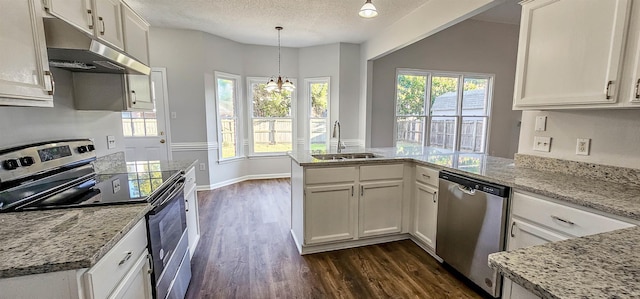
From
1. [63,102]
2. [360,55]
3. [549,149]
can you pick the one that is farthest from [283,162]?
[549,149]

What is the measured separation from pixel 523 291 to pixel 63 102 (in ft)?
8.67

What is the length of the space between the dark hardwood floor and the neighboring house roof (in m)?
3.37

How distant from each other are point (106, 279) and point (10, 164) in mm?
911

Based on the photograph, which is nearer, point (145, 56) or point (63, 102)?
point (63, 102)

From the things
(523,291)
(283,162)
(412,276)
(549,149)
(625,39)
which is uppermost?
(625,39)

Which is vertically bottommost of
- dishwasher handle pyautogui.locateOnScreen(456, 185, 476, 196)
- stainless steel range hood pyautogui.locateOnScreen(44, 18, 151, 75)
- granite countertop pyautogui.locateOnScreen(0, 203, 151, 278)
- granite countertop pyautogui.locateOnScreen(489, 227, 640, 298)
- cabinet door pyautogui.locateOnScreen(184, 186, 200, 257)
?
cabinet door pyautogui.locateOnScreen(184, 186, 200, 257)

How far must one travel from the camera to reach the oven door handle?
1392mm

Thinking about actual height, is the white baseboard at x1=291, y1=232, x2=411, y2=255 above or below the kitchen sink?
below

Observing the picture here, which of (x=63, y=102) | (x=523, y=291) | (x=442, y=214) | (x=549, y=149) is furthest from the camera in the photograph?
(x=442, y=214)

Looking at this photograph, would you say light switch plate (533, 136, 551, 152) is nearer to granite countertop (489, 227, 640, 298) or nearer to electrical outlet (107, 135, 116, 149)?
granite countertop (489, 227, 640, 298)

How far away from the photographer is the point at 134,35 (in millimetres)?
2072

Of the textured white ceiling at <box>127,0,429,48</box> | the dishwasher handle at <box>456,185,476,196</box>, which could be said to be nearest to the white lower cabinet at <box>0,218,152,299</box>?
the dishwasher handle at <box>456,185,476,196</box>

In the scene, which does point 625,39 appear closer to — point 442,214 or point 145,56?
point 442,214

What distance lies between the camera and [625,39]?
4.64ft
